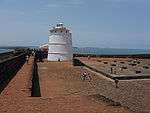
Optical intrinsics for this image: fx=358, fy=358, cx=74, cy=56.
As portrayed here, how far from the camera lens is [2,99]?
1262cm

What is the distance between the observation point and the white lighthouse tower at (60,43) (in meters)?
46.9

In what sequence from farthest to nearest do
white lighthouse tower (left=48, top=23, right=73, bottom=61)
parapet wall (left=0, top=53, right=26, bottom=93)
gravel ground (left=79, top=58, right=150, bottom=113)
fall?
white lighthouse tower (left=48, top=23, right=73, bottom=61), parapet wall (left=0, top=53, right=26, bottom=93), gravel ground (left=79, top=58, right=150, bottom=113)

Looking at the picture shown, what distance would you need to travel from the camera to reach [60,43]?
47.1 metres

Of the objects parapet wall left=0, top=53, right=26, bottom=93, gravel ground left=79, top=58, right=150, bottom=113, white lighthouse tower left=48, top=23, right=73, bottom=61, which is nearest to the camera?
gravel ground left=79, top=58, right=150, bottom=113

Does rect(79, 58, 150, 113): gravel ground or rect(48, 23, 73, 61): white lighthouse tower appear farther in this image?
rect(48, 23, 73, 61): white lighthouse tower

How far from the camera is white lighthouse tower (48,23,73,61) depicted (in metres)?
46.9

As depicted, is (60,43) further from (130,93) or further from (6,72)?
(130,93)

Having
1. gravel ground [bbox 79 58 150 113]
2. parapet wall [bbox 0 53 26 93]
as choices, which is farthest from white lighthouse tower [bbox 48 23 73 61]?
gravel ground [bbox 79 58 150 113]

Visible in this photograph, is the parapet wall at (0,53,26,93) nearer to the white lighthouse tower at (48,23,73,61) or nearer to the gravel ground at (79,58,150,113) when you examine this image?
the gravel ground at (79,58,150,113)

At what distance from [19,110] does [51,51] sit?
38171 mm

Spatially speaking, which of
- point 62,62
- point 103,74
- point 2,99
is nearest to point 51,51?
point 62,62

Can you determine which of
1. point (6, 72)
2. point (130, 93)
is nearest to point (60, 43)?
point (6, 72)

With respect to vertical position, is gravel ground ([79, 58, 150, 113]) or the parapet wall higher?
the parapet wall

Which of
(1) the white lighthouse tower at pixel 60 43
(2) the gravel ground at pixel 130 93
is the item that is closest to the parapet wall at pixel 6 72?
(2) the gravel ground at pixel 130 93
